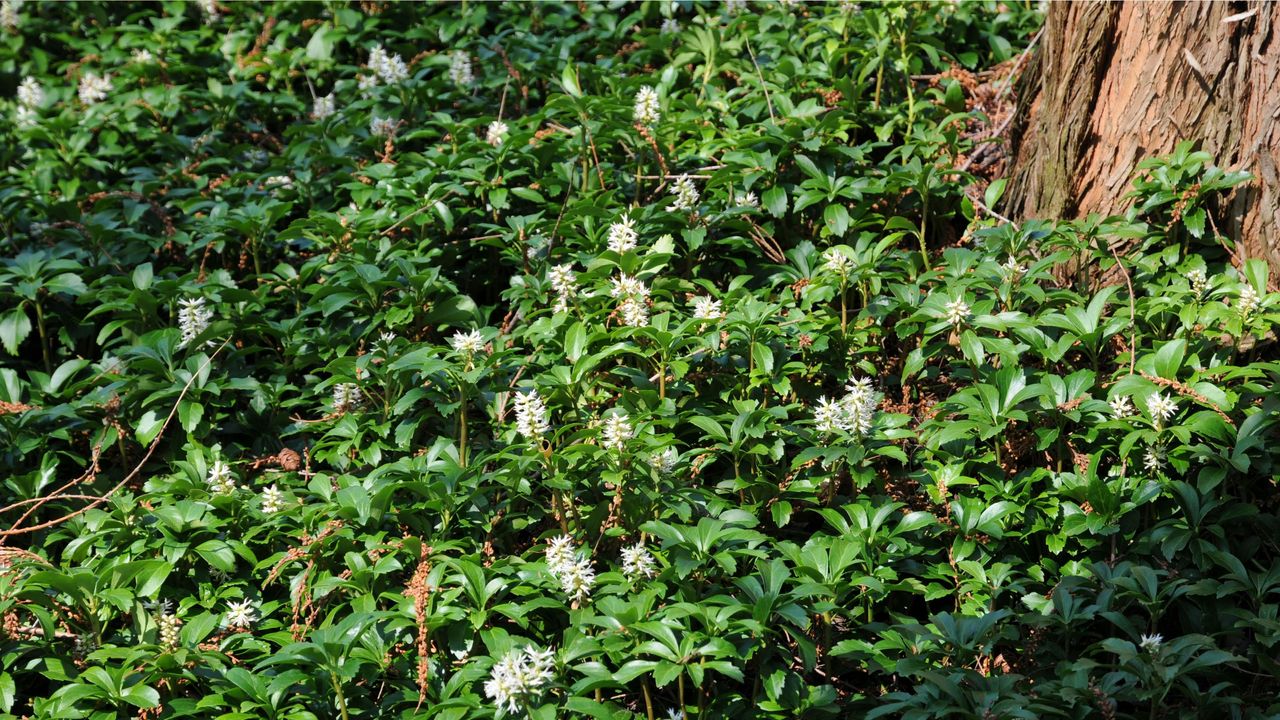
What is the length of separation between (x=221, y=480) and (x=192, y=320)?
67cm

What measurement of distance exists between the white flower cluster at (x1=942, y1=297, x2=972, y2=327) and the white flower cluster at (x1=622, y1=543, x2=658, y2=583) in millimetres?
1162

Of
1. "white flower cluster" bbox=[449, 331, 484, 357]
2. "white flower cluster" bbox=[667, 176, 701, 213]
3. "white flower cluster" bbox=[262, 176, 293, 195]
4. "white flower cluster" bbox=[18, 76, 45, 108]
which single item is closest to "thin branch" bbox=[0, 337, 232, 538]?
"white flower cluster" bbox=[449, 331, 484, 357]

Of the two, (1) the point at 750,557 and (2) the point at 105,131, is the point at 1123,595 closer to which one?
(1) the point at 750,557

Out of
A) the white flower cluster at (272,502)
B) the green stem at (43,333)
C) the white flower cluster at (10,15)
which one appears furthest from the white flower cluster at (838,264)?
the white flower cluster at (10,15)

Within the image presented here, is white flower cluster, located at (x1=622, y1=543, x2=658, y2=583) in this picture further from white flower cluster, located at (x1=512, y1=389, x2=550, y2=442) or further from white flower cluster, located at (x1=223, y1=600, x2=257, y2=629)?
white flower cluster, located at (x1=223, y1=600, x2=257, y2=629)

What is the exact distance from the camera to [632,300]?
3.33m

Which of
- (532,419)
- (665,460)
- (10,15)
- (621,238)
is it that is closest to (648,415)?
(665,460)

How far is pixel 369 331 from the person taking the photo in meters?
3.66

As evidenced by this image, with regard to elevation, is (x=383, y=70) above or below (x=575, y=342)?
above

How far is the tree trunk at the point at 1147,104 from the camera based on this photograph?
11.3 ft

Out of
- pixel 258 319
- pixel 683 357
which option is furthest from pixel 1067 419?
pixel 258 319

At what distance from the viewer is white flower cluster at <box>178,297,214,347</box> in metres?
3.60

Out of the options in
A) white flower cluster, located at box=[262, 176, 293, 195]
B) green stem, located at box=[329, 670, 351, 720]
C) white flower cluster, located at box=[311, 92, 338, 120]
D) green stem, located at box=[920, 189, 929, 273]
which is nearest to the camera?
green stem, located at box=[329, 670, 351, 720]

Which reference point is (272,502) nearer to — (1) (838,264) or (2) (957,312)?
(1) (838,264)
